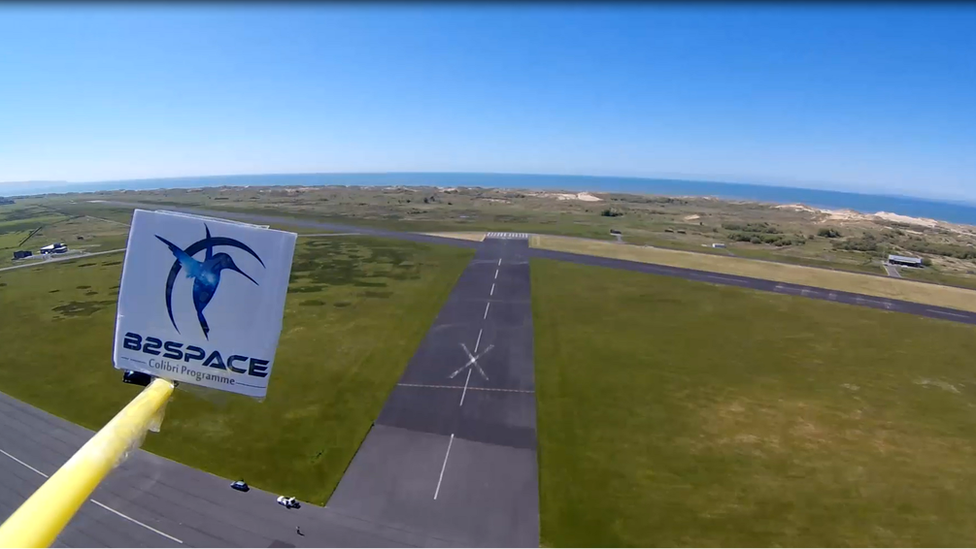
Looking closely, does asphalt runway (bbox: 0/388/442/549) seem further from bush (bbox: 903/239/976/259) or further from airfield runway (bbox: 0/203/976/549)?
bush (bbox: 903/239/976/259)

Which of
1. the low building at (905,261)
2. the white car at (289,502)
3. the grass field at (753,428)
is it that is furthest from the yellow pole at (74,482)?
the low building at (905,261)

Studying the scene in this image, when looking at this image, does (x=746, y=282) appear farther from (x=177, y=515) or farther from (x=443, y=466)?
(x=177, y=515)

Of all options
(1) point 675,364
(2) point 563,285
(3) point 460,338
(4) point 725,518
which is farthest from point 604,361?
(2) point 563,285

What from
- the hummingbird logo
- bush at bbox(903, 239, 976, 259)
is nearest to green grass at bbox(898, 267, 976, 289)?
bush at bbox(903, 239, 976, 259)

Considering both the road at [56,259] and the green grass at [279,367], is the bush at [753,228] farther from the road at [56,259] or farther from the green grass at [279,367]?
the road at [56,259]

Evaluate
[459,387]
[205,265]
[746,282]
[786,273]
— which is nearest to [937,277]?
[786,273]
